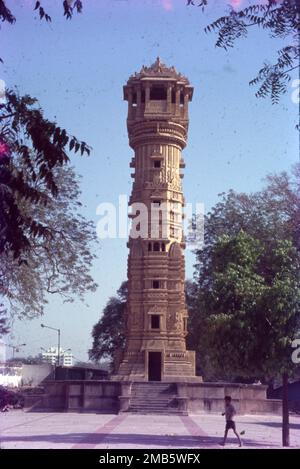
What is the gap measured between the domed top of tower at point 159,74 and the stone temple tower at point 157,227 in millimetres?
67

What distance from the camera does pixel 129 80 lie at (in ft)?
134

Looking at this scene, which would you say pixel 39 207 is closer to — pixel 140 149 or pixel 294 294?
pixel 294 294

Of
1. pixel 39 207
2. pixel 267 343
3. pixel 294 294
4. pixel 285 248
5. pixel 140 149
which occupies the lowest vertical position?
pixel 267 343

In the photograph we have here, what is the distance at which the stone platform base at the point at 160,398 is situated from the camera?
1254 inches

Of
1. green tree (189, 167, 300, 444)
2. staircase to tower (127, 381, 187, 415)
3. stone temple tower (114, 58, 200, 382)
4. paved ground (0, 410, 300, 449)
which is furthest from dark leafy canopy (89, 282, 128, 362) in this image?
green tree (189, 167, 300, 444)

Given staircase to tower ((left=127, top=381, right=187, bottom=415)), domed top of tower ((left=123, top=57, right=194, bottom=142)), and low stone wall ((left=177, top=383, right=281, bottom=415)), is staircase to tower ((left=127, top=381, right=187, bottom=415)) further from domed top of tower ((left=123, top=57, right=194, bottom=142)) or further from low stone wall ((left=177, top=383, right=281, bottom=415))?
domed top of tower ((left=123, top=57, right=194, bottom=142))

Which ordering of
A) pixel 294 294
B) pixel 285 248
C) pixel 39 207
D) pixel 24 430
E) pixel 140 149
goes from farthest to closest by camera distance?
1. pixel 140 149
2. pixel 39 207
3. pixel 24 430
4. pixel 285 248
5. pixel 294 294

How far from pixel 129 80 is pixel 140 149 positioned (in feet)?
15.7

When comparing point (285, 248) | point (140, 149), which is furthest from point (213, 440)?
point (140, 149)

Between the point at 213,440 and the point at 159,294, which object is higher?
the point at 159,294

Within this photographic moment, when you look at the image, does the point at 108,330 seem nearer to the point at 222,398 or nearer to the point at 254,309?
the point at 222,398

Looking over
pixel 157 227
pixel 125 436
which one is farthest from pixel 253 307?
pixel 157 227

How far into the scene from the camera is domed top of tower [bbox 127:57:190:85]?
133 feet

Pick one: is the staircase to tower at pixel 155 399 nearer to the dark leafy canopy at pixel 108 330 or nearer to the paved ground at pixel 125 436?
the paved ground at pixel 125 436
